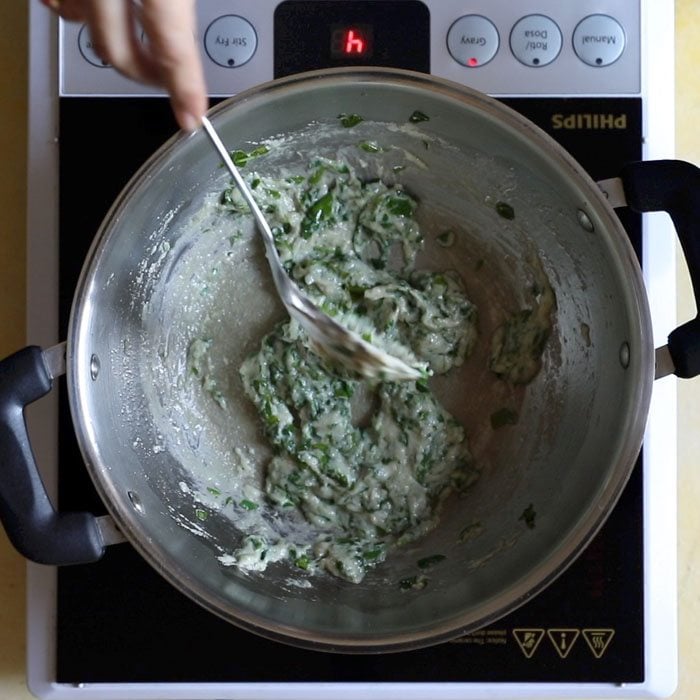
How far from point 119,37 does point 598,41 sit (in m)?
0.56

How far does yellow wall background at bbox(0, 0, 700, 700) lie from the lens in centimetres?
111

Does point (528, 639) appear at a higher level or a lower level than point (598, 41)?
lower

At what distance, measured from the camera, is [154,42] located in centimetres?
71

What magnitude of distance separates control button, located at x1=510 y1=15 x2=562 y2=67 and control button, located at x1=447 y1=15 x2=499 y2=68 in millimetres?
31

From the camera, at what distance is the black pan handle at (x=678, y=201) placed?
85 centimetres

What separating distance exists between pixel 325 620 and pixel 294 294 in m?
0.38

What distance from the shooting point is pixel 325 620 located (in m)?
0.91

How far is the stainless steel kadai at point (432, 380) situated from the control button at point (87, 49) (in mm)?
196

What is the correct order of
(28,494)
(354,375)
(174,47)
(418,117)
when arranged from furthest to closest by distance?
(354,375)
(418,117)
(28,494)
(174,47)

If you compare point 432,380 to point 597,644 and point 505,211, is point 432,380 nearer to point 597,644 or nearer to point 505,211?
point 505,211

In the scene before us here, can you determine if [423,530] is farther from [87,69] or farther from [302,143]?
[87,69]

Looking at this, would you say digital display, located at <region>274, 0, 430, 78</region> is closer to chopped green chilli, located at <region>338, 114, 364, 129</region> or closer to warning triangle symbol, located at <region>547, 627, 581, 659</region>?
chopped green chilli, located at <region>338, 114, 364, 129</region>

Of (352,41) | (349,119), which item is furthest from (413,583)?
(352,41)

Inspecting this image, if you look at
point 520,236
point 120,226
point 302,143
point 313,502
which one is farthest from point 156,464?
point 520,236
